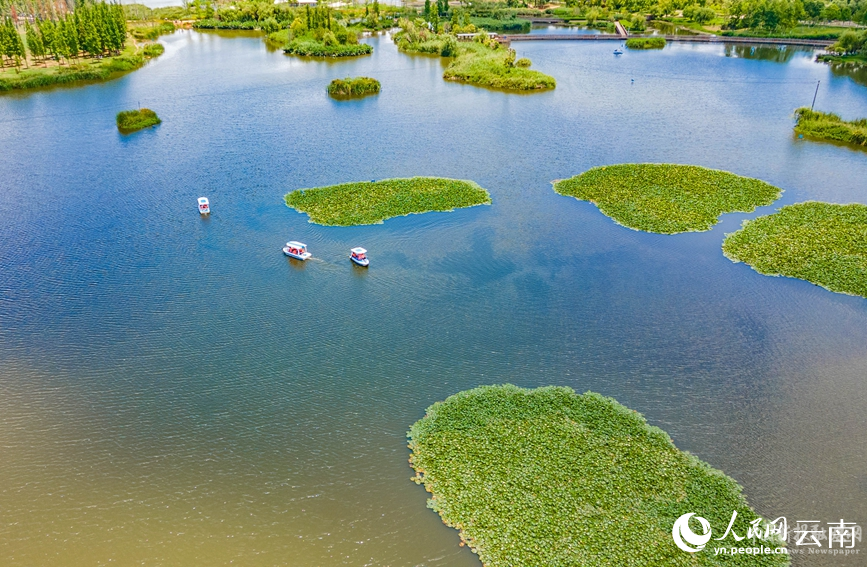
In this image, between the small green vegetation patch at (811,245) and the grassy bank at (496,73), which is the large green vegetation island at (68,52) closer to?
the grassy bank at (496,73)

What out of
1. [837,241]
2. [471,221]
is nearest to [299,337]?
[471,221]

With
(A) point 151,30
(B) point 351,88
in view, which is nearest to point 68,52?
(A) point 151,30

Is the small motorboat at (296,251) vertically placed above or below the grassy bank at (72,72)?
below

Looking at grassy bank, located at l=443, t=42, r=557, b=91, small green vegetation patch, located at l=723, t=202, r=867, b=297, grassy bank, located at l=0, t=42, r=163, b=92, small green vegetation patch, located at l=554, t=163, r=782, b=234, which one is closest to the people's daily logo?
small green vegetation patch, located at l=723, t=202, r=867, b=297

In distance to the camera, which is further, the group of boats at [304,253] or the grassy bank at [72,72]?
the grassy bank at [72,72]

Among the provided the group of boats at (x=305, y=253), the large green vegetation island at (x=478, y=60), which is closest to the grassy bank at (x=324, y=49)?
the large green vegetation island at (x=478, y=60)
